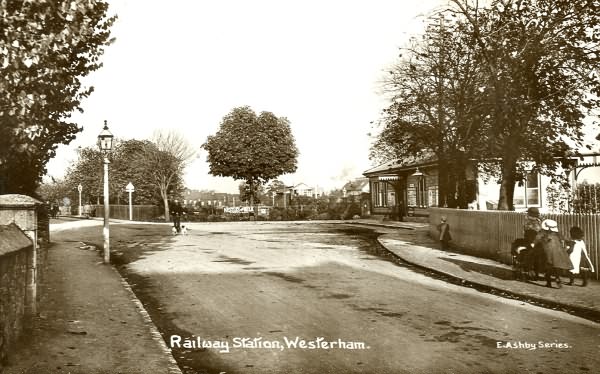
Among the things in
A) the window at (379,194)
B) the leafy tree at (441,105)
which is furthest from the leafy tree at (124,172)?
the leafy tree at (441,105)

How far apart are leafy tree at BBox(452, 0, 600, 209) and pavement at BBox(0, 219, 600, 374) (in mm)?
4562

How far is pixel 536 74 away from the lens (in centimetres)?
1795

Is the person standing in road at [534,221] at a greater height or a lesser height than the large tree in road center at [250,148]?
lesser

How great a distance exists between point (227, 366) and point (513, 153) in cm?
1494

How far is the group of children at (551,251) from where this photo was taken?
35.0 feet

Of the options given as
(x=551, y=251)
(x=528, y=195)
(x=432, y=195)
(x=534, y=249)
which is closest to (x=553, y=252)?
(x=551, y=251)

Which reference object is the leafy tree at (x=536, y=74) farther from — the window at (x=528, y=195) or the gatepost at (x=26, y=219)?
the gatepost at (x=26, y=219)

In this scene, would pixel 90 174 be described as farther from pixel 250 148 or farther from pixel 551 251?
pixel 551 251

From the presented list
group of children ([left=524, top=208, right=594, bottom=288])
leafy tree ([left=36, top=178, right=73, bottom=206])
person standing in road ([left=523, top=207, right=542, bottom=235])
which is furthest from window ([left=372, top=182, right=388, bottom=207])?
leafy tree ([left=36, top=178, right=73, bottom=206])

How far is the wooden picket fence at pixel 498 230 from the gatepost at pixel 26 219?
977cm

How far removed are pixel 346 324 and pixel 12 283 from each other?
391 centimetres

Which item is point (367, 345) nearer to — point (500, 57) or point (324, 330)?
point (324, 330)

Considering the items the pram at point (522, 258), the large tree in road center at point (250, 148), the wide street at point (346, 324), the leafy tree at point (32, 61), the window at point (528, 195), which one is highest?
the large tree in road center at point (250, 148)

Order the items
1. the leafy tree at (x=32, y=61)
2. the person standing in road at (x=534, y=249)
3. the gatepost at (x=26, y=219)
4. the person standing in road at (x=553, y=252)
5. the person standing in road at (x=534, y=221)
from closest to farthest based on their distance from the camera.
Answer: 1. the gatepost at (x=26, y=219)
2. the leafy tree at (x=32, y=61)
3. the person standing in road at (x=553, y=252)
4. the person standing in road at (x=534, y=249)
5. the person standing in road at (x=534, y=221)
